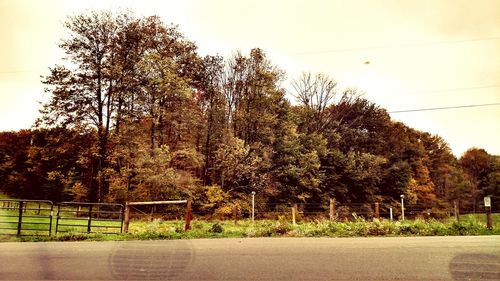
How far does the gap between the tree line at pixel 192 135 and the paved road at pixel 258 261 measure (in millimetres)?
17036

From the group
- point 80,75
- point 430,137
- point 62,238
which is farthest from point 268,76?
point 430,137

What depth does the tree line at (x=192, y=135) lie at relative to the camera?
92.5 feet

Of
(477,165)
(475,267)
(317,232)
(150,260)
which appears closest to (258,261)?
(150,260)

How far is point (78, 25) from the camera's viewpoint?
28484mm

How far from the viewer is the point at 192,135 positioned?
110 feet

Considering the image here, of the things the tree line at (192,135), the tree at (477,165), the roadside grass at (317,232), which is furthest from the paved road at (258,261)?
the tree at (477,165)

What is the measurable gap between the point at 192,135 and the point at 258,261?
25848 millimetres

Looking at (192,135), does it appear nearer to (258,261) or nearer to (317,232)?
(317,232)

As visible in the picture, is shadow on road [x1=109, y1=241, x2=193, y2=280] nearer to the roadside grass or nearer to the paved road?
the paved road

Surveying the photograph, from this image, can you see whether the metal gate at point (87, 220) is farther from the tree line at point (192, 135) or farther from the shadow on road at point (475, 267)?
the shadow on road at point (475, 267)

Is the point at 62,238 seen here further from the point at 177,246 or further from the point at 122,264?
the point at 122,264

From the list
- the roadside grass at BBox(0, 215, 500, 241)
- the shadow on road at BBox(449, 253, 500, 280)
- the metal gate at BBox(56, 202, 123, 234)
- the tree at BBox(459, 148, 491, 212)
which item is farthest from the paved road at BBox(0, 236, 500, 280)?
the tree at BBox(459, 148, 491, 212)

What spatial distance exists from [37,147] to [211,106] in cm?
1460

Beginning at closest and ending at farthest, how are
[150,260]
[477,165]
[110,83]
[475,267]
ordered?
[475,267] < [150,260] < [110,83] < [477,165]
